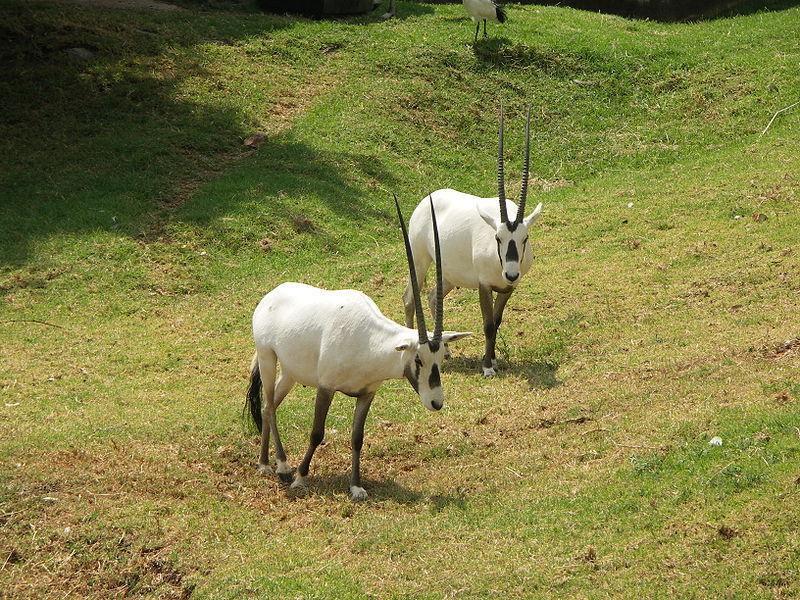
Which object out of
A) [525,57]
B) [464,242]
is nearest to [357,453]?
[464,242]

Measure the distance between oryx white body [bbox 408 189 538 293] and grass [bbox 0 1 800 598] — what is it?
3.17ft

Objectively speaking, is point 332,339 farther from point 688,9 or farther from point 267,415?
point 688,9

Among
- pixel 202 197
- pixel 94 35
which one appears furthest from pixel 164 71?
pixel 202 197

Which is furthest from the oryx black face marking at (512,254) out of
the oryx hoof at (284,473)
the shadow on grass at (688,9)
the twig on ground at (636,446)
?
the shadow on grass at (688,9)

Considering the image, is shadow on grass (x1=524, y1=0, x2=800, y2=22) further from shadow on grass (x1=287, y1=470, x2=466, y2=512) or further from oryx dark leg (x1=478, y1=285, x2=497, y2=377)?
shadow on grass (x1=287, y1=470, x2=466, y2=512)

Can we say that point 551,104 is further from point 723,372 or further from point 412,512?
point 412,512

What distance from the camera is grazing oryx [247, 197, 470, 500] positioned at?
880 centimetres

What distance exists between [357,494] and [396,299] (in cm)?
602

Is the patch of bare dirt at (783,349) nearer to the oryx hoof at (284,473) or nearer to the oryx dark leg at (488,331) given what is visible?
the oryx dark leg at (488,331)

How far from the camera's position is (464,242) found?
12.7 meters

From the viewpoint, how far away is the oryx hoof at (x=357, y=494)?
902 cm

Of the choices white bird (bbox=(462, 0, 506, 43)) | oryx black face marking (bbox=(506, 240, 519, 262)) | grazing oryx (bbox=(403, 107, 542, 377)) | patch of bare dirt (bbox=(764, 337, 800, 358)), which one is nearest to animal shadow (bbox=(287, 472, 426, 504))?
grazing oryx (bbox=(403, 107, 542, 377))

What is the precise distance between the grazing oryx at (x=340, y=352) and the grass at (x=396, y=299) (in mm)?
671

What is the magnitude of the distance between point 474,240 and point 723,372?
10.9 ft
